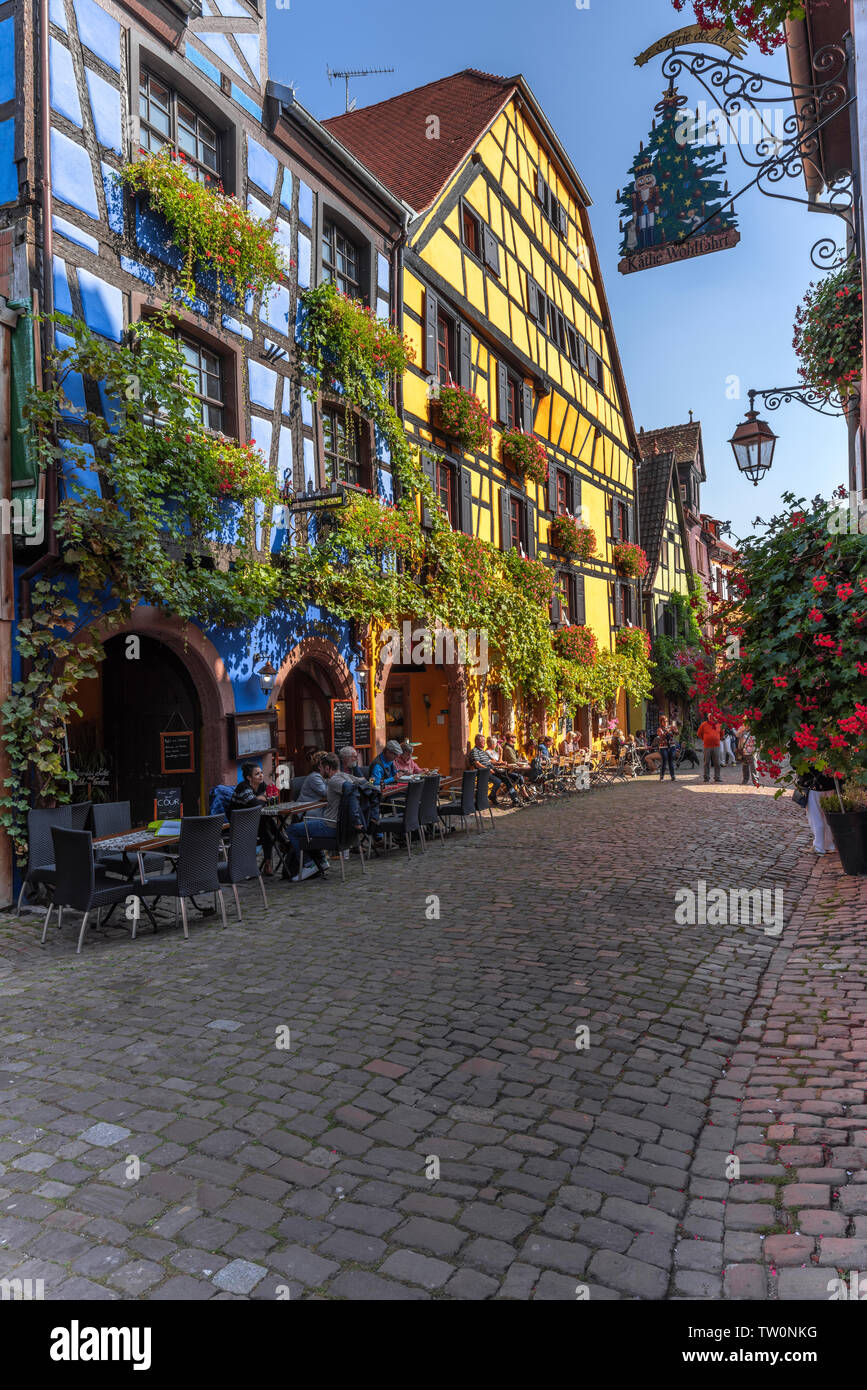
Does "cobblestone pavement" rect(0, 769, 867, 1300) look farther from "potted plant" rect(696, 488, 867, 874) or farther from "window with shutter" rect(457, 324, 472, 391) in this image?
"window with shutter" rect(457, 324, 472, 391)

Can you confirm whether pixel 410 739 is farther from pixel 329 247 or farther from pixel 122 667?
pixel 329 247

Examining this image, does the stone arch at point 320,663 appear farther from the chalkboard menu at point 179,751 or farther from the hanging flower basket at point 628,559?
the hanging flower basket at point 628,559

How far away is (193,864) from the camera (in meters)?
6.52

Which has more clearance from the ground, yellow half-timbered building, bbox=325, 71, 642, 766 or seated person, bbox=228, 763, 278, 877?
yellow half-timbered building, bbox=325, 71, 642, 766

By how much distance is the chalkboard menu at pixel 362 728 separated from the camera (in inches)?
482

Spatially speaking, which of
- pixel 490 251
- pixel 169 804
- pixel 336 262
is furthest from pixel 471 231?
pixel 169 804

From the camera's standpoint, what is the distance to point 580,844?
1074 cm

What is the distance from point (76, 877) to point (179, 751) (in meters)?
3.60

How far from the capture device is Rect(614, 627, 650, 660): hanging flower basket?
23.8 metres

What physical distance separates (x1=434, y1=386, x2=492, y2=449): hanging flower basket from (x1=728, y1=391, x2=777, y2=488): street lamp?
6.38 metres

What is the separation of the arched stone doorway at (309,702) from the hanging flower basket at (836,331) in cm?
671

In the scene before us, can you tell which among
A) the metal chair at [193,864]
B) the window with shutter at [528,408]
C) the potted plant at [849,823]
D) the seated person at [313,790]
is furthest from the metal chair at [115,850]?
the window with shutter at [528,408]

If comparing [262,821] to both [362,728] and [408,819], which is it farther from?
[362,728]

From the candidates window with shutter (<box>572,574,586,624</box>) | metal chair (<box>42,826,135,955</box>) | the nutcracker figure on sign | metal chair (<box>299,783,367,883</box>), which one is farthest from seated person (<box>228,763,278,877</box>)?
window with shutter (<box>572,574,586,624</box>)
